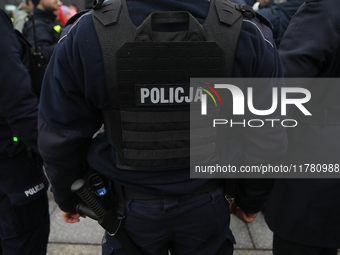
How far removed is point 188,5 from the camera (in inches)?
47.4

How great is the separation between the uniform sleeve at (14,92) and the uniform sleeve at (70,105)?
1.35 ft

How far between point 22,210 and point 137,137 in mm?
1119

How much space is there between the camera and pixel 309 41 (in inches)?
63.2

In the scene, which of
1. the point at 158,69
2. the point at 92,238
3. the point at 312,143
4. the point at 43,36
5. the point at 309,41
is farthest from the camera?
the point at 43,36

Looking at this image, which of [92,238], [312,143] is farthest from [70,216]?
[312,143]

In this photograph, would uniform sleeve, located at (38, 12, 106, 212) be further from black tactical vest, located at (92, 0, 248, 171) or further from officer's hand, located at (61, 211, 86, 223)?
officer's hand, located at (61, 211, 86, 223)

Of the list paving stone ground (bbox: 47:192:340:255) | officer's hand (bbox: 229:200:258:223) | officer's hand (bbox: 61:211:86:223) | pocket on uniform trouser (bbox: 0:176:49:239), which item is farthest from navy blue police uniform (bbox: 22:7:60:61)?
officer's hand (bbox: 229:200:258:223)

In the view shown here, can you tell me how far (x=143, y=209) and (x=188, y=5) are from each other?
2.97 ft

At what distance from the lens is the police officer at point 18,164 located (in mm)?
1667

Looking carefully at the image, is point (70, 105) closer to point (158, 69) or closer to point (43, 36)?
point (158, 69)

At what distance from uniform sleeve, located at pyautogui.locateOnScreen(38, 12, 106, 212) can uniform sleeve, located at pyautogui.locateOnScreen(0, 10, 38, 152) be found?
410 millimetres

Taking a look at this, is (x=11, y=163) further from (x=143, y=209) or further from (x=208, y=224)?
(x=208, y=224)

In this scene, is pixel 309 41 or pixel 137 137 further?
pixel 309 41

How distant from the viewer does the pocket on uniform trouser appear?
1.89 meters
